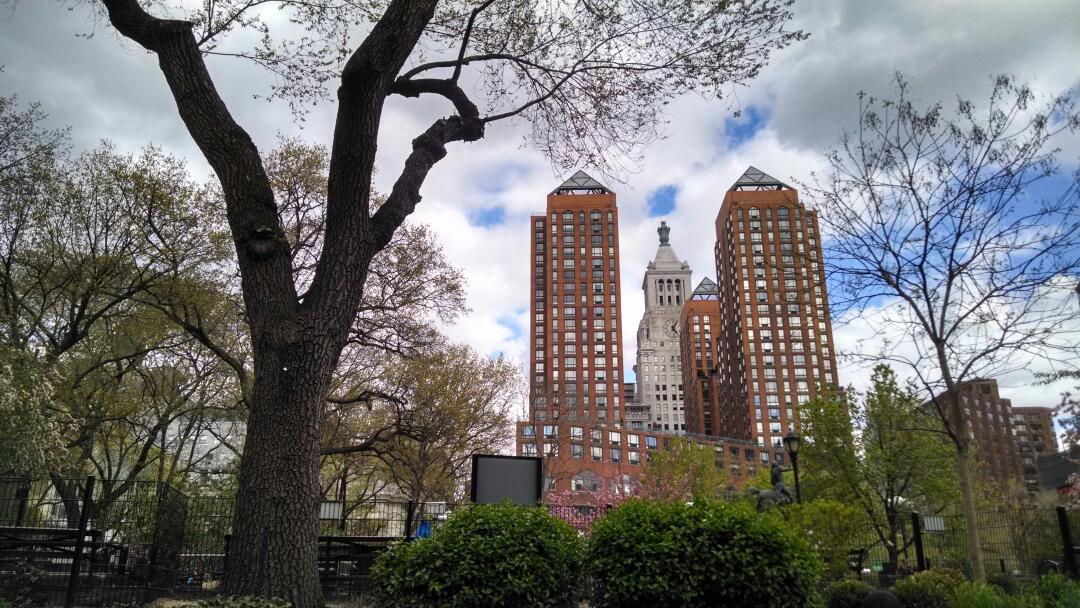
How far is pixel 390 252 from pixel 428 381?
23.4 ft

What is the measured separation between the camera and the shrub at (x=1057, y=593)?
7.33 m

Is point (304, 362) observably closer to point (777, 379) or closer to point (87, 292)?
point (87, 292)

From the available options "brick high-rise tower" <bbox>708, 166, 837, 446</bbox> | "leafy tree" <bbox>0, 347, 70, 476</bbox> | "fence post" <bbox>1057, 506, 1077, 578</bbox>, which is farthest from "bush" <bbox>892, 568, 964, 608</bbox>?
"brick high-rise tower" <bbox>708, 166, 837, 446</bbox>

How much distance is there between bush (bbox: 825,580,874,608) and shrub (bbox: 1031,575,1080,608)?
11.6 ft

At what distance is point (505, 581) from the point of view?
618cm

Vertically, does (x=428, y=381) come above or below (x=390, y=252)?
below

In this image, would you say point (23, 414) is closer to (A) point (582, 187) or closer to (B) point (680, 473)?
(B) point (680, 473)

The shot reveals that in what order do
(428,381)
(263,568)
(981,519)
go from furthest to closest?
1. (428,381)
2. (981,519)
3. (263,568)

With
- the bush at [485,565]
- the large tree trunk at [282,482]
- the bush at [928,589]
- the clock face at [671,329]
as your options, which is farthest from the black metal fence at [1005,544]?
the clock face at [671,329]

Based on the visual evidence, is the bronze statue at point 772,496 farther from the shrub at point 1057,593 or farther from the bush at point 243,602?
the bush at point 243,602

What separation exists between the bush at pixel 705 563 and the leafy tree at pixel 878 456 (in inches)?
666

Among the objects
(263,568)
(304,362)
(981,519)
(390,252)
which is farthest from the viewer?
(390,252)

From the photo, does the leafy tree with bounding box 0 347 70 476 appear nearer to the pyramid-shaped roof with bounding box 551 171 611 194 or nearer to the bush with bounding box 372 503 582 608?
the bush with bounding box 372 503 582 608

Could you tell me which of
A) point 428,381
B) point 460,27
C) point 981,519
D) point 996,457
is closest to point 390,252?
point 428,381
